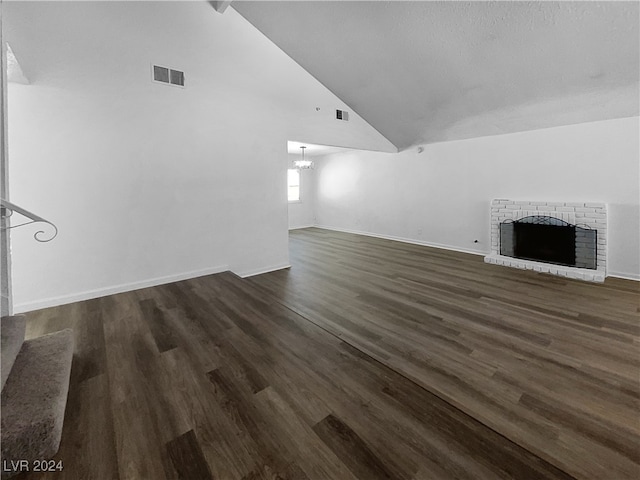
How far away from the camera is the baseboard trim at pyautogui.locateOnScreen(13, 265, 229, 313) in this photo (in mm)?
2928

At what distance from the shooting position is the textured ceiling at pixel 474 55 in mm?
2867

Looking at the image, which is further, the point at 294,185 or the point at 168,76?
the point at 294,185

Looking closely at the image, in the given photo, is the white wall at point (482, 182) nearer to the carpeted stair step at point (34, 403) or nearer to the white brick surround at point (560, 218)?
the white brick surround at point (560, 218)

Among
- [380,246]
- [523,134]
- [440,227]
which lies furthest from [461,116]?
[380,246]

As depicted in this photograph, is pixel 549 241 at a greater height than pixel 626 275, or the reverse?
pixel 549 241

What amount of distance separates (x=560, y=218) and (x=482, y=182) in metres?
1.42

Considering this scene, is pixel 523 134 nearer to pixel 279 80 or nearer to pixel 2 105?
pixel 279 80

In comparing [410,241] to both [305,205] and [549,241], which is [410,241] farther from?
[305,205]

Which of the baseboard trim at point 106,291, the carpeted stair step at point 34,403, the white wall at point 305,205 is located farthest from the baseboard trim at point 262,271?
the white wall at point 305,205

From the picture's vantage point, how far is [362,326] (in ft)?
8.98

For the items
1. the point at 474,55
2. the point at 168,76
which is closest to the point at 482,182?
the point at 474,55

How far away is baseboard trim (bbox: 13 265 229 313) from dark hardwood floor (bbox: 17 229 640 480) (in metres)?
0.12

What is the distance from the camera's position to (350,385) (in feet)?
5.93

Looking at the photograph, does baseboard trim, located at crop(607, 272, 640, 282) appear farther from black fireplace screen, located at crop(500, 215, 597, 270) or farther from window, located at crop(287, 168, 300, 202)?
window, located at crop(287, 168, 300, 202)
